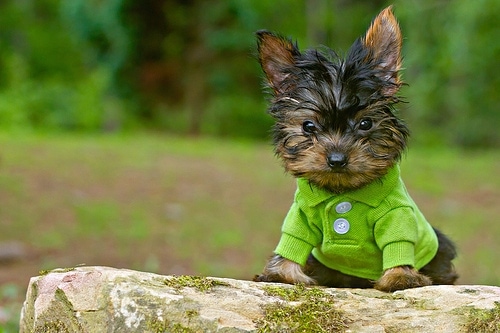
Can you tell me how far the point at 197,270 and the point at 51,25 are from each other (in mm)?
30775

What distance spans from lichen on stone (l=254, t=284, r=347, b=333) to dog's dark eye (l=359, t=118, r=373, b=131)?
1.17m

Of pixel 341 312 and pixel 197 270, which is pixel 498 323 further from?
pixel 197 270

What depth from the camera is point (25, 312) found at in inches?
190

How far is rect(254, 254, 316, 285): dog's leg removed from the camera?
5.39 m

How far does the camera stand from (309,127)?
5.37 meters

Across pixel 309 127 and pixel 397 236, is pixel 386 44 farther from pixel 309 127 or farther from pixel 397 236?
pixel 397 236

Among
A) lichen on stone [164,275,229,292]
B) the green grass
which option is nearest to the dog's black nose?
lichen on stone [164,275,229,292]

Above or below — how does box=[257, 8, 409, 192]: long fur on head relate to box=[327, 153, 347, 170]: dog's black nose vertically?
above

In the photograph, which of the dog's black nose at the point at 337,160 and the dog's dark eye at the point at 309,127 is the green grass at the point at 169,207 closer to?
the dog's dark eye at the point at 309,127

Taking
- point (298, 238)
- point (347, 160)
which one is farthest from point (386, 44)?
point (298, 238)

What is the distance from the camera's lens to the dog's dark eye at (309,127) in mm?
5344

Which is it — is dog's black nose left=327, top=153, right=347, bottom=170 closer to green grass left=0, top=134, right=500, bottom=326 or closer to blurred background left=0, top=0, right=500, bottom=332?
blurred background left=0, top=0, right=500, bottom=332

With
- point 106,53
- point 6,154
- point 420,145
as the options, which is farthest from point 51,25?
point 6,154

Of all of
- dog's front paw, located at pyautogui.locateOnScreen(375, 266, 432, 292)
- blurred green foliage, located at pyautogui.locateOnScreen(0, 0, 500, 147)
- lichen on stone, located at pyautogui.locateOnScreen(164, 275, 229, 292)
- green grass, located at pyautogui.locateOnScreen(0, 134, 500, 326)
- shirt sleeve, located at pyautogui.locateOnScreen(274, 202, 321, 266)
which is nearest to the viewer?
lichen on stone, located at pyautogui.locateOnScreen(164, 275, 229, 292)
